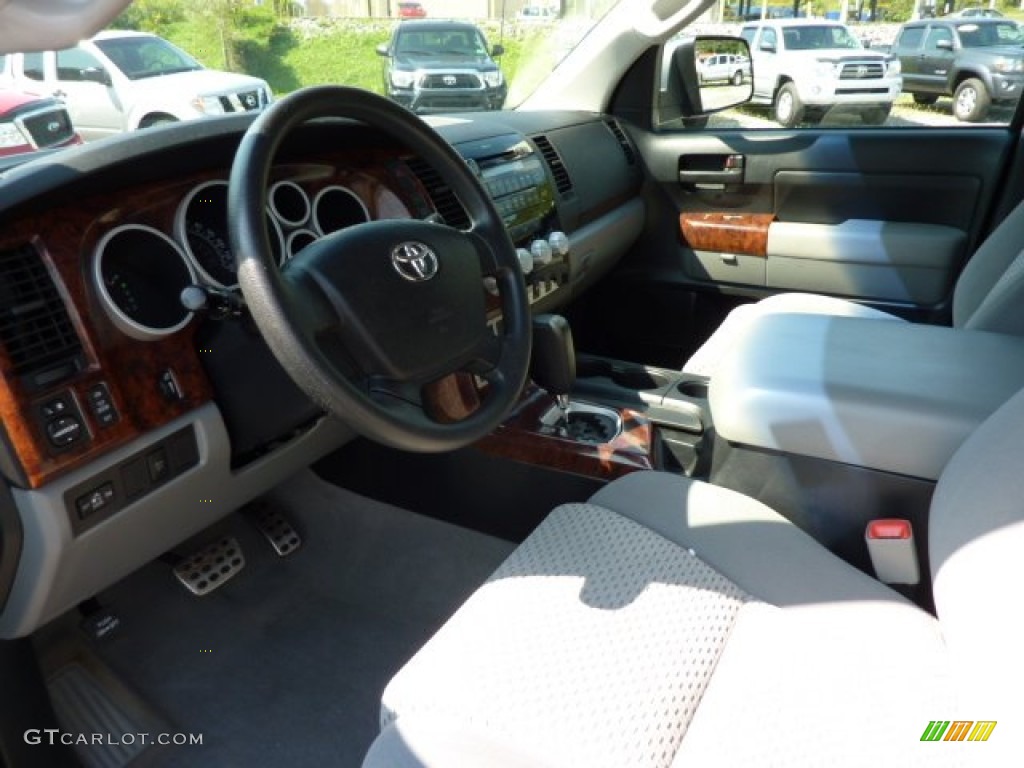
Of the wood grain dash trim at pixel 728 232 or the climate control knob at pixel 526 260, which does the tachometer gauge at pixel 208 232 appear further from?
the wood grain dash trim at pixel 728 232

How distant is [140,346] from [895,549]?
1.19 m

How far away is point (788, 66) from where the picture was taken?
289cm

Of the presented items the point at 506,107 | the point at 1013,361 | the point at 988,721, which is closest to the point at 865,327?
the point at 1013,361

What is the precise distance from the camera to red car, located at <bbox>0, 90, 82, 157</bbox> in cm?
172

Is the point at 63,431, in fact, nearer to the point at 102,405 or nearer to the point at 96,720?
the point at 102,405

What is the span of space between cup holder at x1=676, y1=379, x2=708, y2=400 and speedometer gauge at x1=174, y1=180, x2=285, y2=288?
101 cm

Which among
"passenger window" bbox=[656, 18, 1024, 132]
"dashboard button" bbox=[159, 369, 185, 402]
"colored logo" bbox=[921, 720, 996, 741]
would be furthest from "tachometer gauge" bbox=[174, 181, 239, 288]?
"passenger window" bbox=[656, 18, 1024, 132]

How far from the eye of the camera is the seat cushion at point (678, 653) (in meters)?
0.93

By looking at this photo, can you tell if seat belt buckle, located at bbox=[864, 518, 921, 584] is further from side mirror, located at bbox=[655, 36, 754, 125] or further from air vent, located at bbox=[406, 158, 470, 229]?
side mirror, located at bbox=[655, 36, 754, 125]

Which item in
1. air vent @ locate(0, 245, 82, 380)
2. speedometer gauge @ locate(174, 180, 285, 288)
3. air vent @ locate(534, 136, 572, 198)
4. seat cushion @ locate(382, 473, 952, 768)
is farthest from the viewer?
air vent @ locate(534, 136, 572, 198)

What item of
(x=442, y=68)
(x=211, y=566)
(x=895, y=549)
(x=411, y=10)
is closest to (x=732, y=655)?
(x=895, y=549)

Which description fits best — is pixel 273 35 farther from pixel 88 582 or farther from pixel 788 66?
pixel 88 582

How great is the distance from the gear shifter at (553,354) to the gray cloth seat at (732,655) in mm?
382

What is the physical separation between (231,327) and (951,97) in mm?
2310
